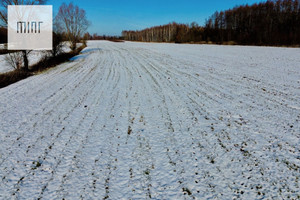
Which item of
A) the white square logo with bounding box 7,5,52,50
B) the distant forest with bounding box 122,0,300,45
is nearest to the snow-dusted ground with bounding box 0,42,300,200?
the white square logo with bounding box 7,5,52,50

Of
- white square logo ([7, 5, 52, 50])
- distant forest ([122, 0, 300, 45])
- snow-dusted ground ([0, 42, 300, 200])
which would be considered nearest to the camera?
snow-dusted ground ([0, 42, 300, 200])

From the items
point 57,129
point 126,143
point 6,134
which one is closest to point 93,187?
point 126,143

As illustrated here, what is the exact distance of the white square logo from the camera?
13039 mm

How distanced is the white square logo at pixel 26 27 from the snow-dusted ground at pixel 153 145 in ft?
31.5

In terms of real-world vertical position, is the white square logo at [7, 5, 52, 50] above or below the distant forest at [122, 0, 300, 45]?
below

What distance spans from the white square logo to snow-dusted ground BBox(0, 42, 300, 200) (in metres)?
9.60

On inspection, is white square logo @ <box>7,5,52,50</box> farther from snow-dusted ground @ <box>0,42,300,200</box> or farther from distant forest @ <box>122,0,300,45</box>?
distant forest @ <box>122,0,300,45</box>

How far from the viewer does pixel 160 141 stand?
3916 millimetres

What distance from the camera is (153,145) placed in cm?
378

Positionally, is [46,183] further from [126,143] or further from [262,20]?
[262,20]

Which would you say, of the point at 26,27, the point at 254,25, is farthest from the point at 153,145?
the point at 254,25

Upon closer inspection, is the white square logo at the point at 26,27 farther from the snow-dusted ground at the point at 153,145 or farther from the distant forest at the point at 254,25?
the distant forest at the point at 254,25

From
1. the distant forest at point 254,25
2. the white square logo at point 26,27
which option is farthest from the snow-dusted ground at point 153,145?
the distant forest at point 254,25

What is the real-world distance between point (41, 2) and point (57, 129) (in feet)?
46.8
